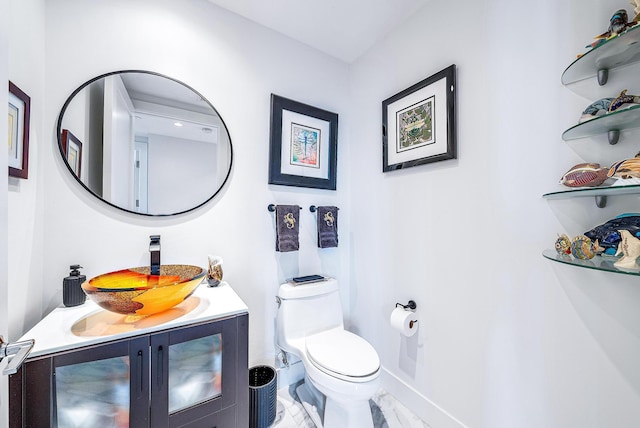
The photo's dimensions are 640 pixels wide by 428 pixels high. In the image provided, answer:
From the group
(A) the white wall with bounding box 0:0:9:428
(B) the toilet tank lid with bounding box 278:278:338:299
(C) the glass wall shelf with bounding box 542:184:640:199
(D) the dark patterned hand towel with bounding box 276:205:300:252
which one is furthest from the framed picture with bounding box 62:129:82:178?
(C) the glass wall shelf with bounding box 542:184:640:199

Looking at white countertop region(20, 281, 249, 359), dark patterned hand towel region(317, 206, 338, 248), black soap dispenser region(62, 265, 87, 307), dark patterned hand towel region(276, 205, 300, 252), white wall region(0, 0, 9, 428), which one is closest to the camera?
white wall region(0, 0, 9, 428)

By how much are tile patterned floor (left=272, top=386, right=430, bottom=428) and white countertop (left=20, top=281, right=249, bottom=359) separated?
0.88 metres

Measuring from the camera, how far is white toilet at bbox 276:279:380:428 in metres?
1.22

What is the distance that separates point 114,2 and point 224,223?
126 centimetres

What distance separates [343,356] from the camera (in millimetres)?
1354

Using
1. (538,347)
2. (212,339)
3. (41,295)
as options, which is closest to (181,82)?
(41,295)

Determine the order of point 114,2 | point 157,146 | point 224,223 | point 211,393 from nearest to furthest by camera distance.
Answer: point 211,393, point 114,2, point 157,146, point 224,223

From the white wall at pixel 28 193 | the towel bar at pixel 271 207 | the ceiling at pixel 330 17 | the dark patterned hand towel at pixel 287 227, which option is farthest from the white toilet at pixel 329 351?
the ceiling at pixel 330 17

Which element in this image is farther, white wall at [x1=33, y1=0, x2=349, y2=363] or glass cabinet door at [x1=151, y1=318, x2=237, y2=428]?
white wall at [x1=33, y1=0, x2=349, y2=363]

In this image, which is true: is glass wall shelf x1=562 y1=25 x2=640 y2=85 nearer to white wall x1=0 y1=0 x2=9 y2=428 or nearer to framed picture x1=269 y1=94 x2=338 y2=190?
framed picture x1=269 y1=94 x2=338 y2=190

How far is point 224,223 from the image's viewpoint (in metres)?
1.57

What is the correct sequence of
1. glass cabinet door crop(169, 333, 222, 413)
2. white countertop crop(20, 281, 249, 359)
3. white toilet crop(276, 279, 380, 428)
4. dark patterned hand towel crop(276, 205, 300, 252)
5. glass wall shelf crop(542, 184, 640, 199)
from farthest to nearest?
dark patterned hand towel crop(276, 205, 300, 252), white toilet crop(276, 279, 380, 428), glass cabinet door crop(169, 333, 222, 413), white countertop crop(20, 281, 249, 359), glass wall shelf crop(542, 184, 640, 199)

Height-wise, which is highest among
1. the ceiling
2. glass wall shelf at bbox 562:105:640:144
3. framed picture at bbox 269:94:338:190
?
the ceiling

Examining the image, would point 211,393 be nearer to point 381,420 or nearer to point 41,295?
point 41,295
